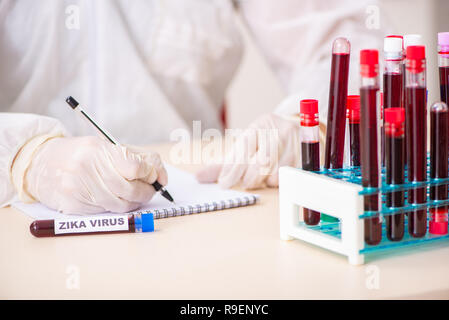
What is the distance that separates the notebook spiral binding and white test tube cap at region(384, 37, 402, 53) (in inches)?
12.9

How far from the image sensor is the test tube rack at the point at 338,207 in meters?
0.64

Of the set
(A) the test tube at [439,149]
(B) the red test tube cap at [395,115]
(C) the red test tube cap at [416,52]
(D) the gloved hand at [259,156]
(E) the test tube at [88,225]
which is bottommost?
(E) the test tube at [88,225]

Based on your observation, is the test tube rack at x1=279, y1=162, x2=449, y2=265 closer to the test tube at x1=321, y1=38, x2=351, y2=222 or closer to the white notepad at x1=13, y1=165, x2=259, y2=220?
the test tube at x1=321, y1=38, x2=351, y2=222

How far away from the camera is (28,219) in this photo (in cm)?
87

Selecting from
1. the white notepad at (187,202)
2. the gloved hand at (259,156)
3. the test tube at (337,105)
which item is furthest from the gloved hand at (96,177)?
the test tube at (337,105)

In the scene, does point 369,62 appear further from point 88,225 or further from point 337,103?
point 88,225

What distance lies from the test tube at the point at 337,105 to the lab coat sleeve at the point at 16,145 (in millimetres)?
465

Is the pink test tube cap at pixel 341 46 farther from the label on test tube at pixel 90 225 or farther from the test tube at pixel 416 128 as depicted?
the label on test tube at pixel 90 225

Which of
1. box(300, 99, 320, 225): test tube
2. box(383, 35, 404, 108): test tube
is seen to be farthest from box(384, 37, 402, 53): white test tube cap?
box(300, 99, 320, 225): test tube

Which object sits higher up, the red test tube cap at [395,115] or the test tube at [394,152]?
the red test tube cap at [395,115]

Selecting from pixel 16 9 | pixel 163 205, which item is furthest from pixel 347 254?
pixel 16 9

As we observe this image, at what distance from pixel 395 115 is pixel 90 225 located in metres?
0.40

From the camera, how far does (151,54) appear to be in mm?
1541
